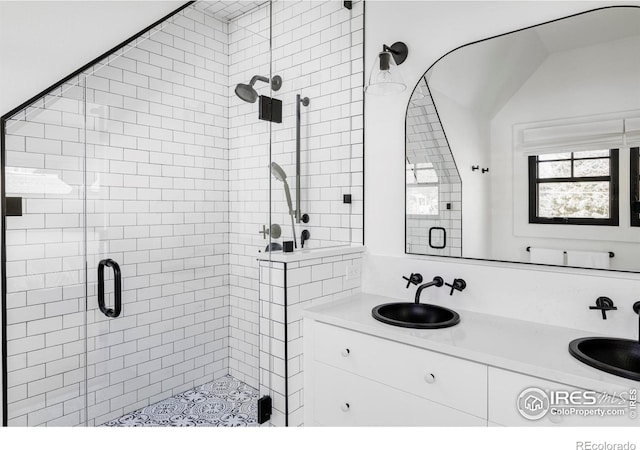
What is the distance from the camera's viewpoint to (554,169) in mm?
1768

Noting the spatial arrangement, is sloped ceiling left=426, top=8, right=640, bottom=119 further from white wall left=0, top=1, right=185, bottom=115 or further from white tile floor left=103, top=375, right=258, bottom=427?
white tile floor left=103, top=375, right=258, bottom=427

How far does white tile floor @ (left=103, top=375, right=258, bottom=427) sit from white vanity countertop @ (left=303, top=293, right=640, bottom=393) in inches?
22.6

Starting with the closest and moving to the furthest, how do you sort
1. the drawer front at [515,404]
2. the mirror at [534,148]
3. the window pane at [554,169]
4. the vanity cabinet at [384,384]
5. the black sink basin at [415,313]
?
the drawer front at [515,404]
the vanity cabinet at [384,384]
the mirror at [534,148]
the window pane at [554,169]
the black sink basin at [415,313]

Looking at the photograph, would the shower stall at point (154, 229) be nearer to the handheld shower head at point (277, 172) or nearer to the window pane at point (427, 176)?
the handheld shower head at point (277, 172)

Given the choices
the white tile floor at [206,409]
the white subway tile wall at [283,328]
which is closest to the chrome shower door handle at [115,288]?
the white tile floor at [206,409]

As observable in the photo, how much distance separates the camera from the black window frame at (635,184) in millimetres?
1558

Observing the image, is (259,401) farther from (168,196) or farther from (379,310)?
(168,196)

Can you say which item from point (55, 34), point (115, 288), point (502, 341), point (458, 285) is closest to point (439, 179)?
point (458, 285)

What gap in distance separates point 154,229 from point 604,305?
2082mm

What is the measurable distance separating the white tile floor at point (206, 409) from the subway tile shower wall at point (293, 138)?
97mm

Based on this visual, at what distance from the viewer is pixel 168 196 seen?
1928mm

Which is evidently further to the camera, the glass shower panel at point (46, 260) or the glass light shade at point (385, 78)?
the glass light shade at point (385, 78)

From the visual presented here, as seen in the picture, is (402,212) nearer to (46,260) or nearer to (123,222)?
(123,222)
